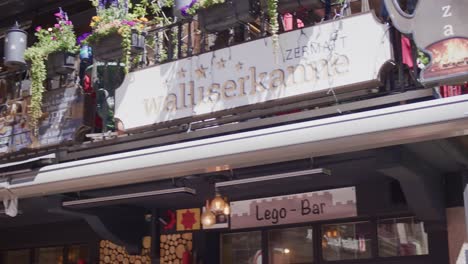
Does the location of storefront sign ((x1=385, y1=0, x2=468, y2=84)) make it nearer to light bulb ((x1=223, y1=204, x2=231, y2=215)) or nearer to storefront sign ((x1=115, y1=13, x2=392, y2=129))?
storefront sign ((x1=115, y1=13, x2=392, y2=129))

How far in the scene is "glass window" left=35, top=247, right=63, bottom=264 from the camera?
437 inches

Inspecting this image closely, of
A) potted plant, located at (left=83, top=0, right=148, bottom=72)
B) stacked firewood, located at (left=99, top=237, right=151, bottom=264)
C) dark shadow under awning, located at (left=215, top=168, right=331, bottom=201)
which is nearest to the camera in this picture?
dark shadow under awning, located at (left=215, top=168, right=331, bottom=201)

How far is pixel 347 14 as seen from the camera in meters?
7.76

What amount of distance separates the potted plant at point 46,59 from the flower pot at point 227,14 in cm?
215

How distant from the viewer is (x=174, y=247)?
9.80m

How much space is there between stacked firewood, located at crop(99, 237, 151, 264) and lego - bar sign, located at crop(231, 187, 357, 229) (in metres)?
1.40

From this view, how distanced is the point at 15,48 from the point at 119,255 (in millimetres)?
3175

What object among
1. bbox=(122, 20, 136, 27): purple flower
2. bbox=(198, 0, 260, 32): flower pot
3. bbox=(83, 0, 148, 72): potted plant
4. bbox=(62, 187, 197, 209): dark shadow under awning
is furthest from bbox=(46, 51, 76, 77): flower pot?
bbox=(198, 0, 260, 32): flower pot

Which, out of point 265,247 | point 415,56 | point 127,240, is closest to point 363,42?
point 415,56

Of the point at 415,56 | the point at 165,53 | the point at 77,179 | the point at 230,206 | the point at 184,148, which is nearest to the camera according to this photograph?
the point at 415,56

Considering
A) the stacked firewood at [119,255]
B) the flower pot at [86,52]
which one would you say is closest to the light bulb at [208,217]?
the stacked firewood at [119,255]

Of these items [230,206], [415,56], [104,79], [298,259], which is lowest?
[298,259]

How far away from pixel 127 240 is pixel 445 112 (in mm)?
5121

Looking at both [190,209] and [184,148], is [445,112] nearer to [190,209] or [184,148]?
[184,148]
